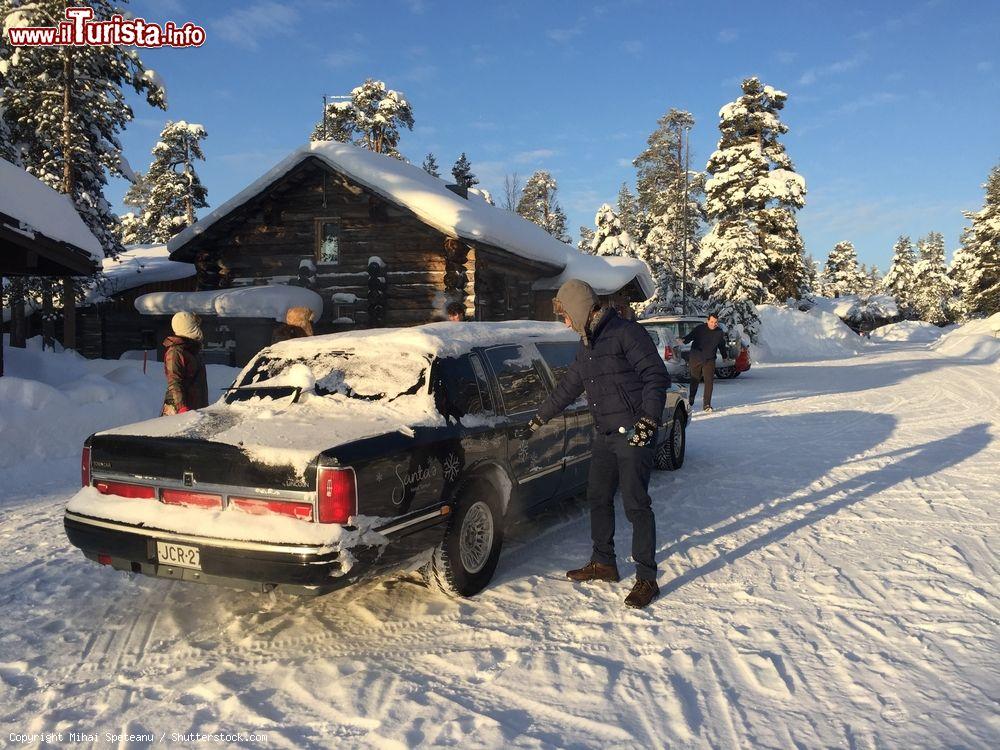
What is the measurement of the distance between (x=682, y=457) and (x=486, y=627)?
475cm

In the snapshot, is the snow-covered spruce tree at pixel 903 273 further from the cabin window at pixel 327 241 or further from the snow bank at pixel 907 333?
the cabin window at pixel 327 241

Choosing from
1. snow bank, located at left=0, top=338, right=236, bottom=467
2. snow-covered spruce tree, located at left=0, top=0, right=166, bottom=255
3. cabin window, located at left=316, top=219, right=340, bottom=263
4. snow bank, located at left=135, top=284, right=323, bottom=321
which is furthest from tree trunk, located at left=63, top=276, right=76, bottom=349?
snow bank, located at left=0, top=338, right=236, bottom=467

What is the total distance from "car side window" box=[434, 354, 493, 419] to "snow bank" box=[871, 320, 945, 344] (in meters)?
61.9

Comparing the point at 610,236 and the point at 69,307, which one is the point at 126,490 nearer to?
the point at 69,307

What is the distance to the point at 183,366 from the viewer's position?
575 cm

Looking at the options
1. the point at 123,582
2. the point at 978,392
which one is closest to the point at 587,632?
the point at 123,582

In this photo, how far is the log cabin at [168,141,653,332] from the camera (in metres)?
15.1

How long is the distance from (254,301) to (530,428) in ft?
40.3

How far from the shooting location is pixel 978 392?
51.4 feet

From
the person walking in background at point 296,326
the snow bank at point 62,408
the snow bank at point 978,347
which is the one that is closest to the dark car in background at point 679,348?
the person walking in background at point 296,326

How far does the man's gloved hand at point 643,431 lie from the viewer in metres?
4.05

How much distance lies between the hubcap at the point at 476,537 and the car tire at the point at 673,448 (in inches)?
137

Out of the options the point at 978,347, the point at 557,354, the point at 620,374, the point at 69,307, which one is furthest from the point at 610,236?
the point at 620,374

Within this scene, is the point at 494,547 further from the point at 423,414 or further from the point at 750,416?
the point at 750,416
